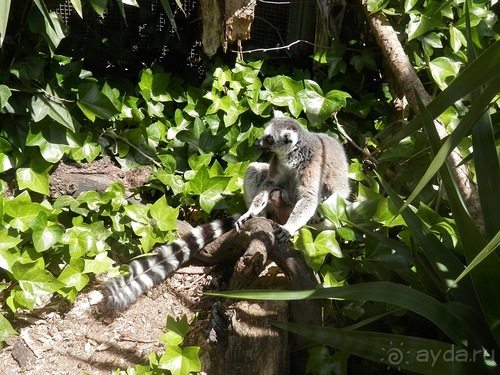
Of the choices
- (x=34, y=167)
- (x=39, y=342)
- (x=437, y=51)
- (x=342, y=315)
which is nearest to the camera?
(x=342, y=315)

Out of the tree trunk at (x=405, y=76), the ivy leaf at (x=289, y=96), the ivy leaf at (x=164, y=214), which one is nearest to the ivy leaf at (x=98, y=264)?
the ivy leaf at (x=164, y=214)

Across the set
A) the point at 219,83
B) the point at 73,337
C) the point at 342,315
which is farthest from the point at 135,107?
the point at 342,315

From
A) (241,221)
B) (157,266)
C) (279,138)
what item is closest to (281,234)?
(241,221)

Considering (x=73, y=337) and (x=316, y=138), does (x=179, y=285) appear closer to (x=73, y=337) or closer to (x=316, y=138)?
(x=73, y=337)

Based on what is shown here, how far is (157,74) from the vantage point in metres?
4.40

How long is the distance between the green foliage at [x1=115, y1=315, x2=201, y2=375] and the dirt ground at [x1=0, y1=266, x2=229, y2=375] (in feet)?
0.87

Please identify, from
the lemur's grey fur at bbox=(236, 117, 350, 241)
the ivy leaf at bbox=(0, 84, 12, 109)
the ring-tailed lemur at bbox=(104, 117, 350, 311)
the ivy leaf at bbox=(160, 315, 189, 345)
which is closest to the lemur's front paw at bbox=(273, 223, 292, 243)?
the ring-tailed lemur at bbox=(104, 117, 350, 311)

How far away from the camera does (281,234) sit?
11.7 ft

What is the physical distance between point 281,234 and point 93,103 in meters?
1.48

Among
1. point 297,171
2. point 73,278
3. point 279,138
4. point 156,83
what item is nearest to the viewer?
point 73,278

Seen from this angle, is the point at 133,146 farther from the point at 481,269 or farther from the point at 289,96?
the point at 481,269

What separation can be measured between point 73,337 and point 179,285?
0.74 meters

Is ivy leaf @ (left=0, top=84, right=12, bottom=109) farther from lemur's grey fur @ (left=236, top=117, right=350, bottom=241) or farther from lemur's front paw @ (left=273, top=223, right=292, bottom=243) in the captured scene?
lemur's front paw @ (left=273, top=223, right=292, bottom=243)

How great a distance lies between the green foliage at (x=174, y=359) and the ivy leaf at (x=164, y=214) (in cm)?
79
